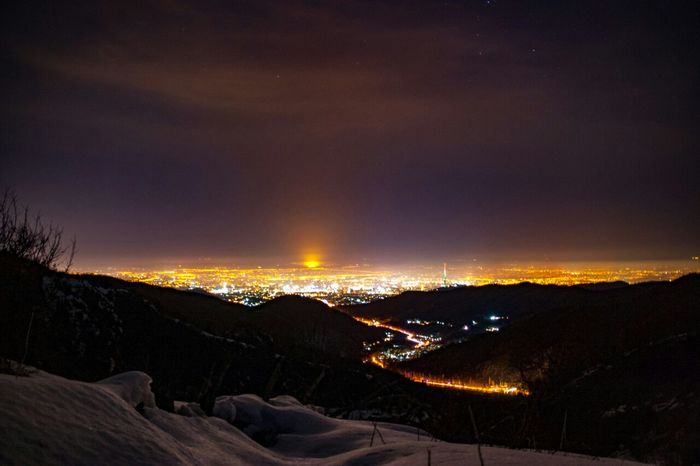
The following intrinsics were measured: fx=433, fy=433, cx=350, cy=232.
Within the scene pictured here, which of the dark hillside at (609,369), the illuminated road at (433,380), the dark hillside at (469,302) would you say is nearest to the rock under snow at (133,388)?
the dark hillside at (609,369)

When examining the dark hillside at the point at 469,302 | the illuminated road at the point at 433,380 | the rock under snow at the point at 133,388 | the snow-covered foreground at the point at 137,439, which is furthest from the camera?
the dark hillside at the point at 469,302

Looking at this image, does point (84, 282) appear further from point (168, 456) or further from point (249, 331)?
point (168, 456)

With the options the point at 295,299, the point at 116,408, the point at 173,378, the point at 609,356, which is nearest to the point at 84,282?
the point at 173,378

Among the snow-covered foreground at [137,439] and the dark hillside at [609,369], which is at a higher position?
the snow-covered foreground at [137,439]

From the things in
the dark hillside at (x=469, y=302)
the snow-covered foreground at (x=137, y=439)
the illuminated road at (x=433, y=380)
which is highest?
the snow-covered foreground at (x=137, y=439)

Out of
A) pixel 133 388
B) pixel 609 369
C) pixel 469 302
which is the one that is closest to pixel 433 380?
pixel 609 369

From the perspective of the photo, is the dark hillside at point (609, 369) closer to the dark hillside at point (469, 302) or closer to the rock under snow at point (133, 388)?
the rock under snow at point (133, 388)

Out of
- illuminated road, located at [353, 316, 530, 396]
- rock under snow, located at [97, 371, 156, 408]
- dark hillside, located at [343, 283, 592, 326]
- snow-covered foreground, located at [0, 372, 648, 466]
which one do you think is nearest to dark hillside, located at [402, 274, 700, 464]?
illuminated road, located at [353, 316, 530, 396]

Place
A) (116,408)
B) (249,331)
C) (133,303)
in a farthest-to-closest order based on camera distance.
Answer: (249,331), (133,303), (116,408)

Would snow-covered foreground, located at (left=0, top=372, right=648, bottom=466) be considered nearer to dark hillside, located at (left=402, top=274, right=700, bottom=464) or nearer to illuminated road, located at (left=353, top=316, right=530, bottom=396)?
dark hillside, located at (left=402, top=274, right=700, bottom=464)
